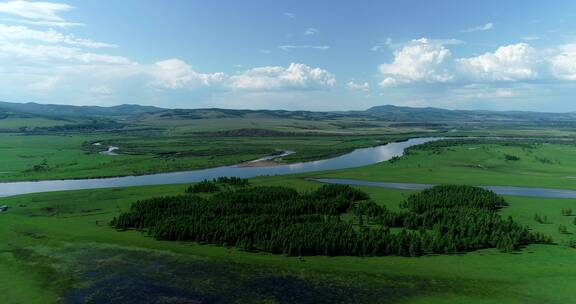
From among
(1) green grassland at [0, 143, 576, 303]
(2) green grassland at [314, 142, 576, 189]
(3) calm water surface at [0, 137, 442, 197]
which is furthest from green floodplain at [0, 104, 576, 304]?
(2) green grassland at [314, 142, 576, 189]

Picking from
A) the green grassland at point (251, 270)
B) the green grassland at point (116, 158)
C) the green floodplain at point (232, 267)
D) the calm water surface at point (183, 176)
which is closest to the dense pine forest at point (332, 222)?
the green floodplain at point (232, 267)

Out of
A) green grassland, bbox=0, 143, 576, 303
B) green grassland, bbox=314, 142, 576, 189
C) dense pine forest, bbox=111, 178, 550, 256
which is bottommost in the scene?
green grassland, bbox=0, 143, 576, 303

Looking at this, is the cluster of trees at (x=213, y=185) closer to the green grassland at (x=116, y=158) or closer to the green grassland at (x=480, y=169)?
the green grassland at (x=480, y=169)

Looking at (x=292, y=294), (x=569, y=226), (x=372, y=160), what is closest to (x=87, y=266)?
(x=292, y=294)

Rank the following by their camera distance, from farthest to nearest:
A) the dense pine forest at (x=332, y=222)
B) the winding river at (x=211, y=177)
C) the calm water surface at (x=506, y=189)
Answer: the winding river at (x=211, y=177) → the calm water surface at (x=506, y=189) → the dense pine forest at (x=332, y=222)

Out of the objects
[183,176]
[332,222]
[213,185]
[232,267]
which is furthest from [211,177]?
[232,267]

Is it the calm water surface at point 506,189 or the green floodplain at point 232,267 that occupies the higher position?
the calm water surface at point 506,189

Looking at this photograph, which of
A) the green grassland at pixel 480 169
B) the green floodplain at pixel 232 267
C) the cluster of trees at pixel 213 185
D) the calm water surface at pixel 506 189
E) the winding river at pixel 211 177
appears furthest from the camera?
the green grassland at pixel 480 169

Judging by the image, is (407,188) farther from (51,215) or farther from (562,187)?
(51,215)

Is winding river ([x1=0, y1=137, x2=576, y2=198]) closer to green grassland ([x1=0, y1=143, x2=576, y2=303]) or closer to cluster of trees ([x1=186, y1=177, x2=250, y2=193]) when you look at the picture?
cluster of trees ([x1=186, y1=177, x2=250, y2=193])
